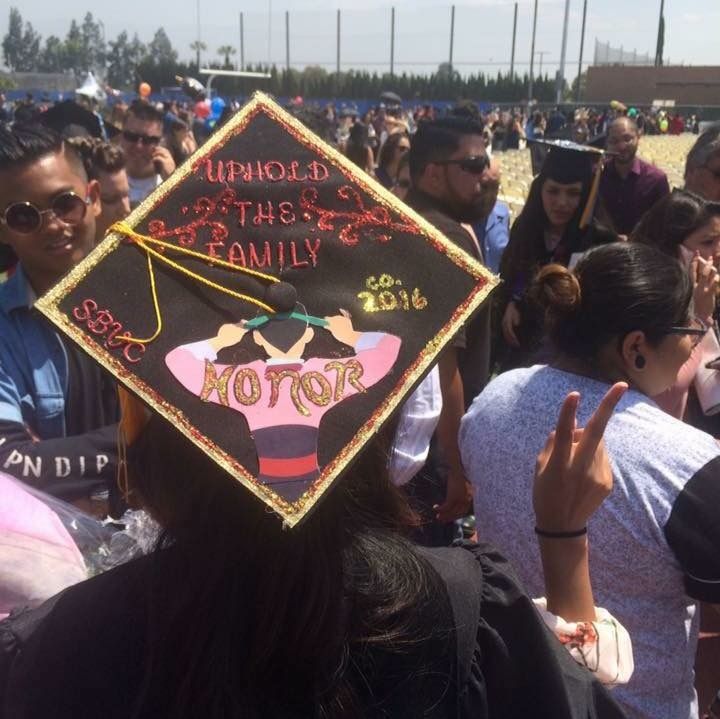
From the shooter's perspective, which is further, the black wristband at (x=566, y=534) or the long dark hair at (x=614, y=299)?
the long dark hair at (x=614, y=299)

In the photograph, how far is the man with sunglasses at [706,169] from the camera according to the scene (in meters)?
4.43

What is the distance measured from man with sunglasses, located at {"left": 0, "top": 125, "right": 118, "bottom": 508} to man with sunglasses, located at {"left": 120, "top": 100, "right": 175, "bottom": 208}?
2.99 meters

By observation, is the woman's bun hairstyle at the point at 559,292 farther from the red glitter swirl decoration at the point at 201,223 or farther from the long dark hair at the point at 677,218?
the long dark hair at the point at 677,218

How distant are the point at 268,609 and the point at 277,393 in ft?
0.96

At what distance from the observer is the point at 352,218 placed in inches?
47.7

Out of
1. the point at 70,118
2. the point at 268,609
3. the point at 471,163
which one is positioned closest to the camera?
the point at 268,609

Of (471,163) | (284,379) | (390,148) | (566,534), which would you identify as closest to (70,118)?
(390,148)

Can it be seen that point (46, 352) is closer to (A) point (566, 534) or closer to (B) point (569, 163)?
(A) point (566, 534)

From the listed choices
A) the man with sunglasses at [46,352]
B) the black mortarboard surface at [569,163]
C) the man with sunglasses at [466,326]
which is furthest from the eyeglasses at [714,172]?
the man with sunglasses at [46,352]

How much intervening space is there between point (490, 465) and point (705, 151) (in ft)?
11.3

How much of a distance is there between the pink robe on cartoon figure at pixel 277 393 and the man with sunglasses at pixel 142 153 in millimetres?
4421

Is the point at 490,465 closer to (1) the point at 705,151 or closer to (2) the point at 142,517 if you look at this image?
(2) the point at 142,517

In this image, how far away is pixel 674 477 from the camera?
1.53m

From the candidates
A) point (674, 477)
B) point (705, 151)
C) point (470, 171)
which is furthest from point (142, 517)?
point (705, 151)
